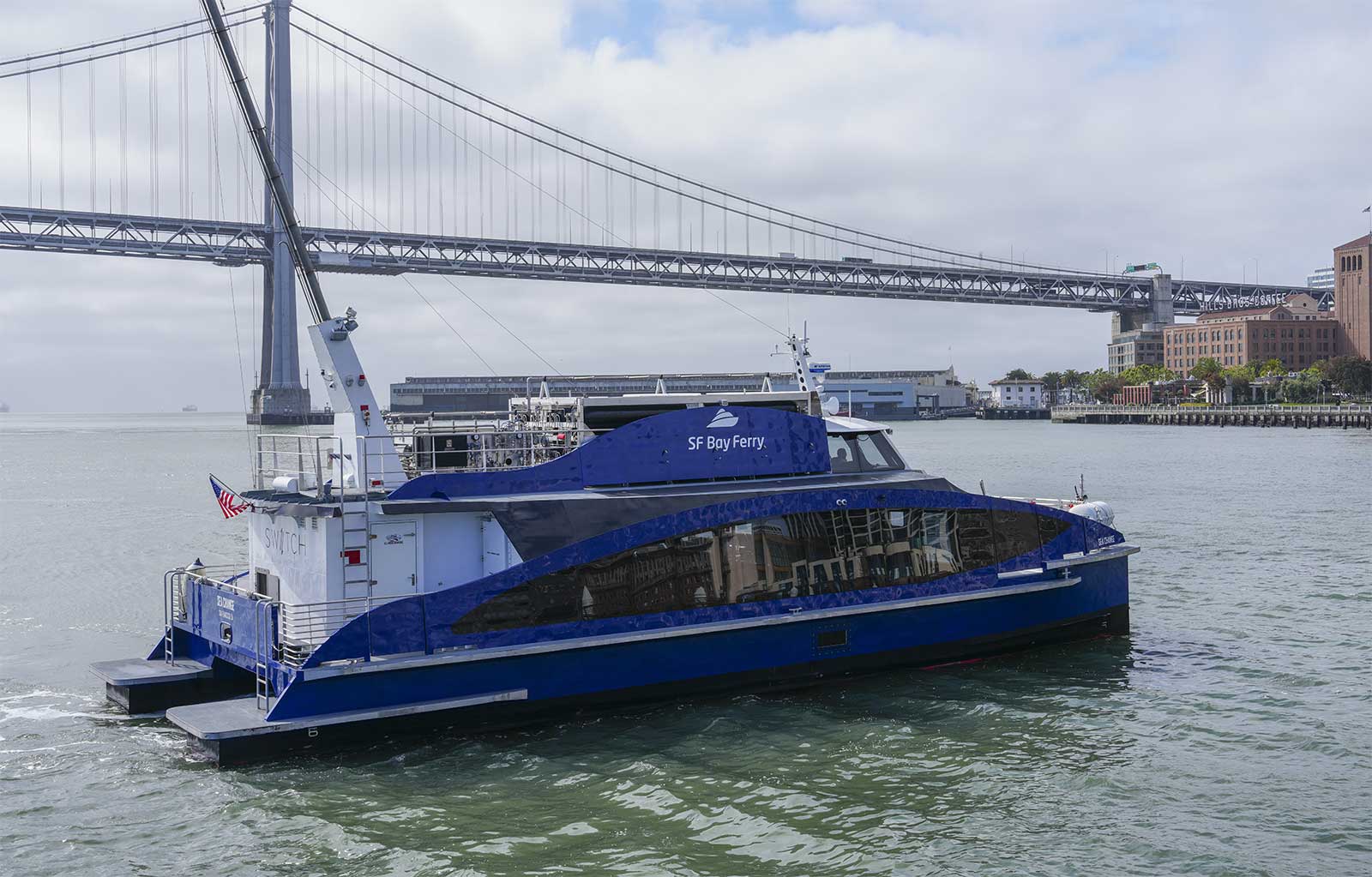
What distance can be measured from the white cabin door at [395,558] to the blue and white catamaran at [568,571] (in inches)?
0.8

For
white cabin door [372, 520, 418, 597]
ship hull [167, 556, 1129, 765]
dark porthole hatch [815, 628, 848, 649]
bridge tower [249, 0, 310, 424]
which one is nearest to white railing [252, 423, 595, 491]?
white cabin door [372, 520, 418, 597]

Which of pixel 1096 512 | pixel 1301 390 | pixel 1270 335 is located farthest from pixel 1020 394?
pixel 1096 512

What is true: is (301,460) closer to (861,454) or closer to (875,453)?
(861,454)

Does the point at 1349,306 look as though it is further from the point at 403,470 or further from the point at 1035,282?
the point at 403,470

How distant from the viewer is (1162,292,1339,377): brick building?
152m

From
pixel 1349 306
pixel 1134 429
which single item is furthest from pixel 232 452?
pixel 1349 306

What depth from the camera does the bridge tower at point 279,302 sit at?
258ft

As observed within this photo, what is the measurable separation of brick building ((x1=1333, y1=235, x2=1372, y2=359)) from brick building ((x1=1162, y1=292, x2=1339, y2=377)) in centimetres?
154

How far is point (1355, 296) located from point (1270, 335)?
1291 cm

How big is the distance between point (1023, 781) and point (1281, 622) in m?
9.12

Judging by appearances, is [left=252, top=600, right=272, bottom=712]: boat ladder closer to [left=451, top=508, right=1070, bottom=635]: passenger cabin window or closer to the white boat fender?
[left=451, top=508, right=1070, bottom=635]: passenger cabin window

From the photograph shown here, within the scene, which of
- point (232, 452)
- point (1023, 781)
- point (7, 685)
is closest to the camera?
point (1023, 781)

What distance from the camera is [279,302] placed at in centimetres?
8375

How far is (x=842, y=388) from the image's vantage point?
6250 inches
